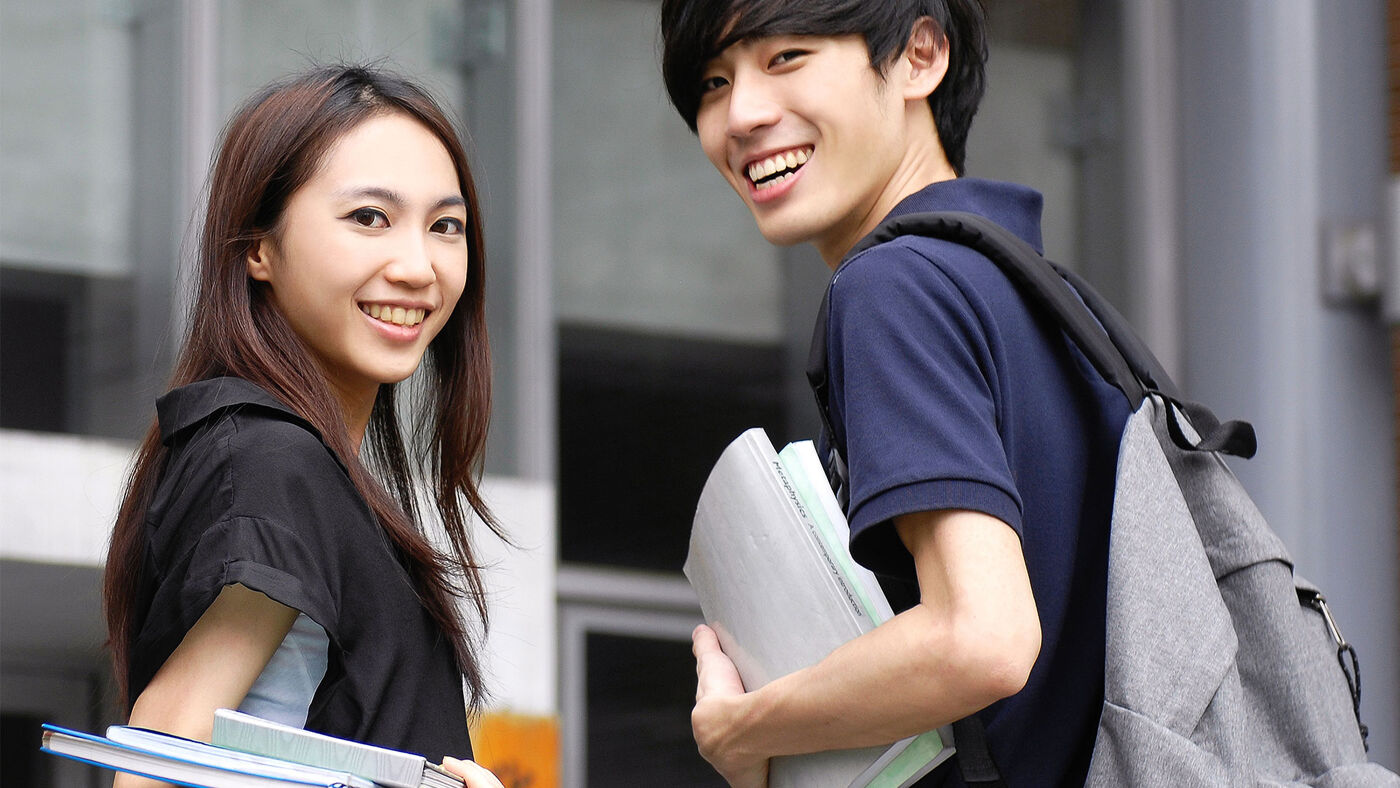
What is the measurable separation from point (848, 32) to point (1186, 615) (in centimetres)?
79

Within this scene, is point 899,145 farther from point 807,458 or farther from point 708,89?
point 807,458

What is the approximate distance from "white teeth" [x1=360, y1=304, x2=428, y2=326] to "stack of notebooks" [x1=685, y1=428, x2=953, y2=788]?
0.43 meters

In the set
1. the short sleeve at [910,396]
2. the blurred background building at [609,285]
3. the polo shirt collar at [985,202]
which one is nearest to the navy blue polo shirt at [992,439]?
the short sleeve at [910,396]

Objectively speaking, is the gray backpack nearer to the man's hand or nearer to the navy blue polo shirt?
the navy blue polo shirt

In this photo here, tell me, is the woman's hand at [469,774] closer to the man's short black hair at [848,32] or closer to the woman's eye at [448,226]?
the woman's eye at [448,226]

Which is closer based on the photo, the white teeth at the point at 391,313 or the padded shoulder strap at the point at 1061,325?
the padded shoulder strap at the point at 1061,325

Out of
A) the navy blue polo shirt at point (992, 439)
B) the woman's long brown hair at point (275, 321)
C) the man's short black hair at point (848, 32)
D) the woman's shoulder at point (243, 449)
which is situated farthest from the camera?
the man's short black hair at point (848, 32)

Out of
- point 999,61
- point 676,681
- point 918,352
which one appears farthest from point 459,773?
point 999,61

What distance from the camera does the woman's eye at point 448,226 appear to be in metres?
2.06

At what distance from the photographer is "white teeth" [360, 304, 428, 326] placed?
198cm

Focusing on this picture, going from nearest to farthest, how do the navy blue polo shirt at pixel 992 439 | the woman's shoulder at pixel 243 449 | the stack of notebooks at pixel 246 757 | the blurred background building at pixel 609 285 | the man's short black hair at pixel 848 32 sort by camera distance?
the stack of notebooks at pixel 246 757
the navy blue polo shirt at pixel 992 439
the woman's shoulder at pixel 243 449
the man's short black hair at pixel 848 32
the blurred background building at pixel 609 285

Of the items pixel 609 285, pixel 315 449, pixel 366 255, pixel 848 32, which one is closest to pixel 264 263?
pixel 366 255

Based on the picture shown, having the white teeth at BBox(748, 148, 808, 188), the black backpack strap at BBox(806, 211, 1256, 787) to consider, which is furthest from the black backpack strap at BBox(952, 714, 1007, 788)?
the white teeth at BBox(748, 148, 808, 188)

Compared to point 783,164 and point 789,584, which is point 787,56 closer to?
point 783,164
